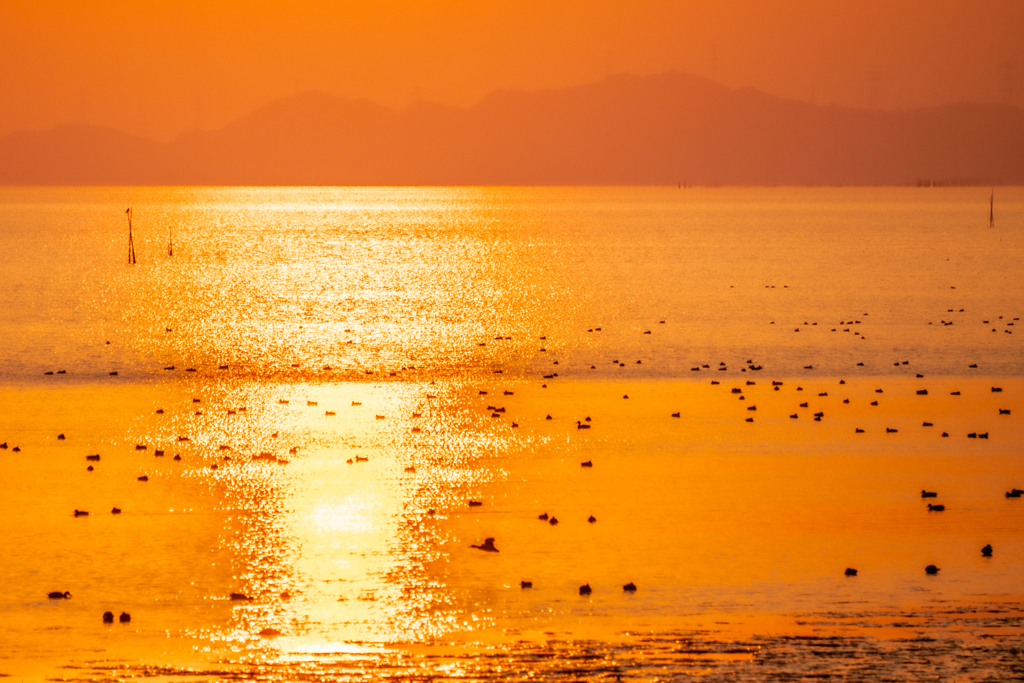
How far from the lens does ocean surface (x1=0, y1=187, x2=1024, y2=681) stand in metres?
12.6

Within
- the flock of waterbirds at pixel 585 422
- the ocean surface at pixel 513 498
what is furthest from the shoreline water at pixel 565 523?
the flock of waterbirds at pixel 585 422

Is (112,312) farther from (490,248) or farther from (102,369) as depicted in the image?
(490,248)

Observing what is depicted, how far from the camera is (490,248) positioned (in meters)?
119

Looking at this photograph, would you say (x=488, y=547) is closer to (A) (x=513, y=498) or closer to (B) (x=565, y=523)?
(B) (x=565, y=523)

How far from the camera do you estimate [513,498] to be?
63.0ft

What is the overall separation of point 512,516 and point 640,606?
14.5 ft

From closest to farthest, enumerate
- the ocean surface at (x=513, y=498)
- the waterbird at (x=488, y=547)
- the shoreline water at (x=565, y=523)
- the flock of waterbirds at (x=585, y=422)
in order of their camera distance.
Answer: the ocean surface at (x=513, y=498) → the shoreline water at (x=565, y=523) → the flock of waterbirds at (x=585, y=422) → the waterbird at (x=488, y=547)

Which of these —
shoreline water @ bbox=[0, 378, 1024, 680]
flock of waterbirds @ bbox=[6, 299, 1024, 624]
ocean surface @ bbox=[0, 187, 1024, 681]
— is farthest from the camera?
flock of waterbirds @ bbox=[6, 299, 1024, 624]

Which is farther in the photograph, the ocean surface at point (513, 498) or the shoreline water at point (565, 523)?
the shoreline water at point (565, 523)

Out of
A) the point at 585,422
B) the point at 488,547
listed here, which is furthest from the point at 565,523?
the point at 585,422

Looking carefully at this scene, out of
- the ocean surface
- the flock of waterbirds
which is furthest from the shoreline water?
the flock of waterbirds

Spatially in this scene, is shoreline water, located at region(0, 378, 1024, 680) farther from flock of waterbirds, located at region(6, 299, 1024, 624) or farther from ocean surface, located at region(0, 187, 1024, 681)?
flock of waterbirds, located at region(6, 299, 1024, 624)

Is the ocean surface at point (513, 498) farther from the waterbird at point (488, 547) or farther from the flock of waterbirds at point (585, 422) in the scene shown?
the waterbird at point (488, 547)

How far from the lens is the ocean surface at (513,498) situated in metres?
12.6
